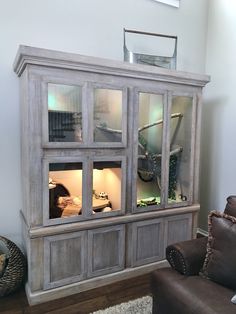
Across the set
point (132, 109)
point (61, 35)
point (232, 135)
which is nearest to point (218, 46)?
point (232, 135)

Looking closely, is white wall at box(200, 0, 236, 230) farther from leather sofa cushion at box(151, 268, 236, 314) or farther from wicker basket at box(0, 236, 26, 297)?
wicker basket at box(0, 236, 26, 297)

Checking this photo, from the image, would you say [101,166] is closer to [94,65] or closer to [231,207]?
[94,65]

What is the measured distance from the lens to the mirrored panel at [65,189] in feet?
6.77

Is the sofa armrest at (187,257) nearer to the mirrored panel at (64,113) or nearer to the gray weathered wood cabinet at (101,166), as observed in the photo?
the gray weathered wood cabinet at (101,166)

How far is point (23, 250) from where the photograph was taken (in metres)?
2.38

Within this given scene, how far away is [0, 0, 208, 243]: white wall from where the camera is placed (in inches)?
90.6

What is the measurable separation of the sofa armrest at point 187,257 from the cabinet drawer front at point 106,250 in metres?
0.67

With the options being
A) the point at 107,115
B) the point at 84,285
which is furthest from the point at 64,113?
the point at 84,285

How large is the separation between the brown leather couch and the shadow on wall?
57.4 inches

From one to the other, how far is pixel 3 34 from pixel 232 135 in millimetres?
2640

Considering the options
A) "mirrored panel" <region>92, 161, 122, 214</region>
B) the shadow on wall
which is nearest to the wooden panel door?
"mirrored panel" <region>92, 161, 122, 214</region>

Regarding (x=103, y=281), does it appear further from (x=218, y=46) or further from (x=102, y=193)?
(x=218, y=46)

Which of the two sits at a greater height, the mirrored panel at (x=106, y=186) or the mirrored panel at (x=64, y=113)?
the mirrored panel at (x=64, y=113)

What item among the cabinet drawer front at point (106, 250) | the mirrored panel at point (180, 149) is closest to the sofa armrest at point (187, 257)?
the cabinet drawer front at point (106, 250)
